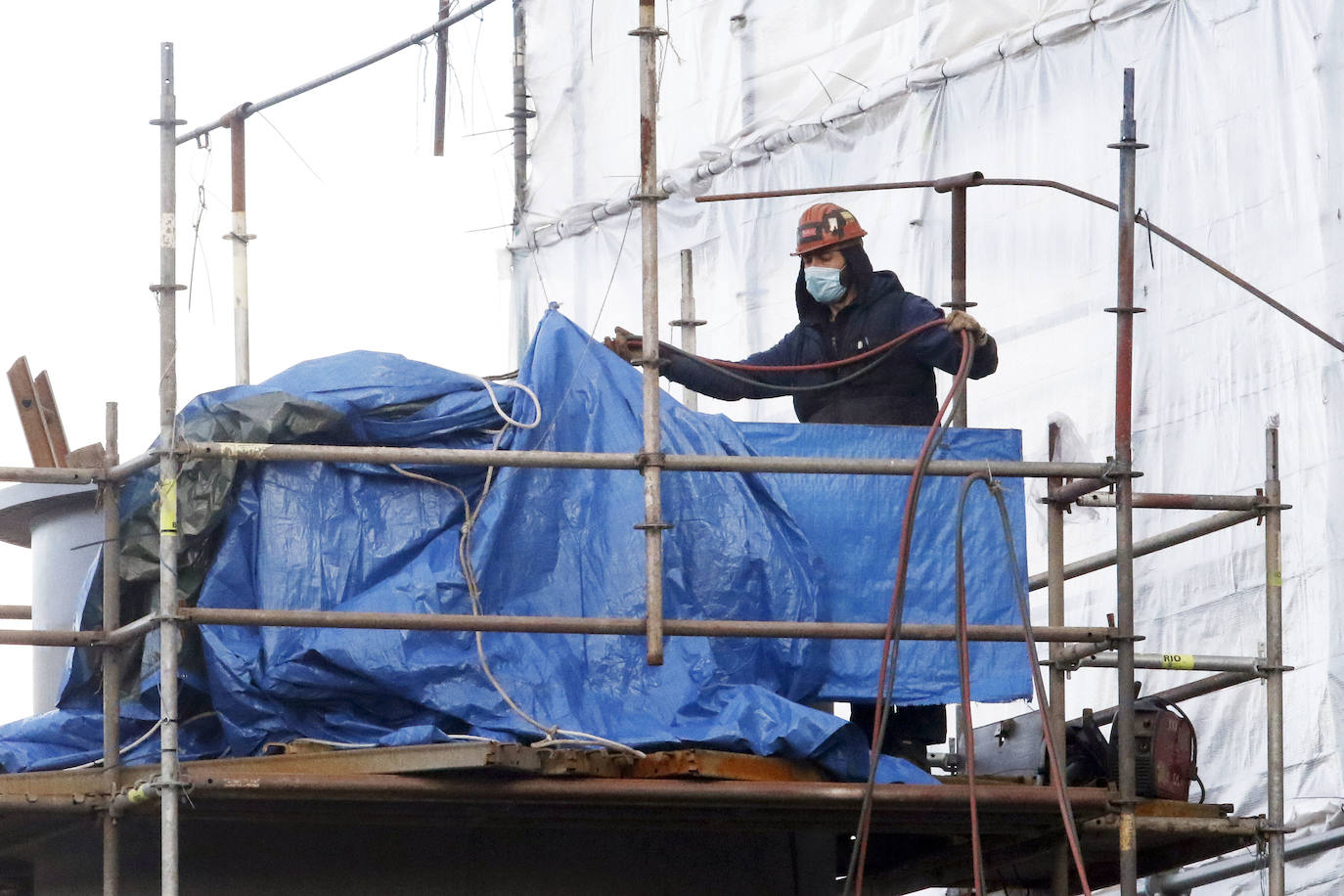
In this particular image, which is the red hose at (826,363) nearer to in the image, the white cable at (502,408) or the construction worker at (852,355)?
the construction worker at (852,355)

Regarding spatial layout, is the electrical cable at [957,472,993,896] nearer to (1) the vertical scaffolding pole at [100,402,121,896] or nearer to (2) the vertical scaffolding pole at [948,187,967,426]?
(2) the vertical scaffolding pole at [948,187,967,426]

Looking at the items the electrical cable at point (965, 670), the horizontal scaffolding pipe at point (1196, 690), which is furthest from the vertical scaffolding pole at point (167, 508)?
the horizontal scaffolding pipe at point (1196, 690)

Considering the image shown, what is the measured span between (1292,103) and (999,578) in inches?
207

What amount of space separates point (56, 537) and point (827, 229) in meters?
3.11

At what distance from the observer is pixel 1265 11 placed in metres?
12.3

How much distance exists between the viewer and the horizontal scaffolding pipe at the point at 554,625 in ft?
22.2

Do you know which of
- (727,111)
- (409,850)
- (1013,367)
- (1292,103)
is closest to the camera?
(409,850)

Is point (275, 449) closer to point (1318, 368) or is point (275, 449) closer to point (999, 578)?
point (999, 578)

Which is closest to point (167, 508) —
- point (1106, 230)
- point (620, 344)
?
point (620, 344)

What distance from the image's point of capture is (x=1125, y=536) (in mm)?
7457

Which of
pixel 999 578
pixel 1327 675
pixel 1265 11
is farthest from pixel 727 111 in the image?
pixel 999 578

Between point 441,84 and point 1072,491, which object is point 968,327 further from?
point 441,84

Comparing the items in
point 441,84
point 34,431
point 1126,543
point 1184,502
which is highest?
point 441,84

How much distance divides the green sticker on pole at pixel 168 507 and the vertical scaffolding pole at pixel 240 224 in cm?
324
